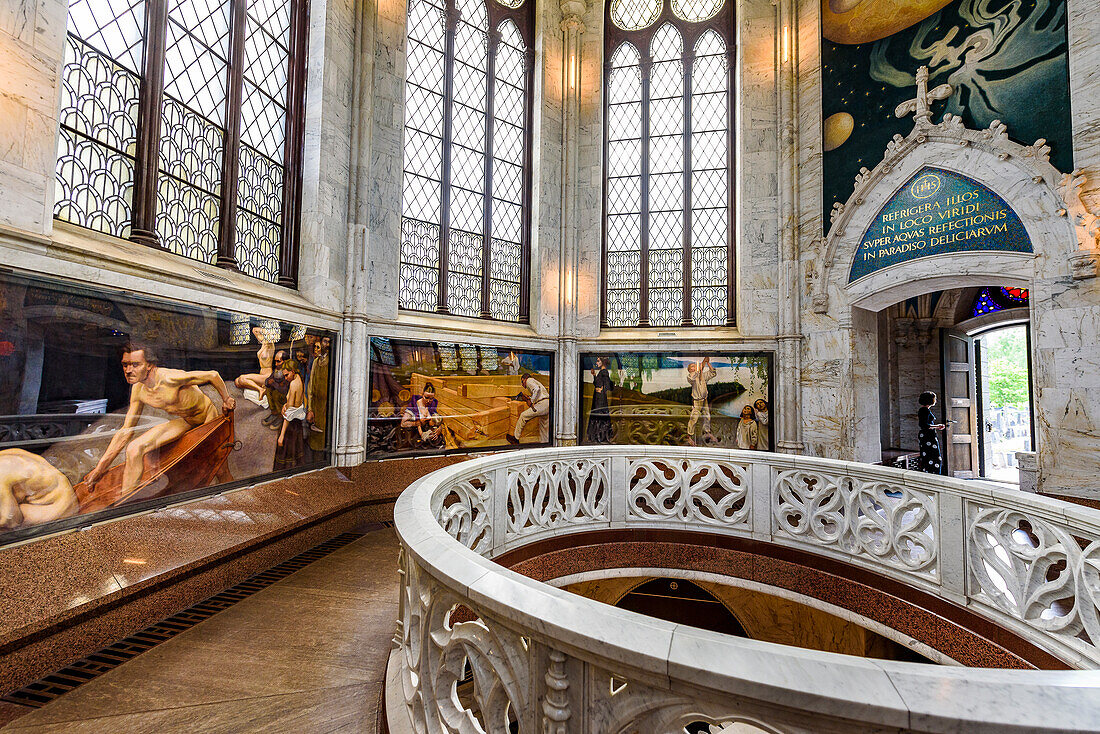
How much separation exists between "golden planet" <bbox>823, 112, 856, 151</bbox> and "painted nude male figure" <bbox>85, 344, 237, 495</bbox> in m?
9.99

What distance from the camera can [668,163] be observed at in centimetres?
990

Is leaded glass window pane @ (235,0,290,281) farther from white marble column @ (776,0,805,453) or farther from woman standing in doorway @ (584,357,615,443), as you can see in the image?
white marble column @ (776,0,805,453)

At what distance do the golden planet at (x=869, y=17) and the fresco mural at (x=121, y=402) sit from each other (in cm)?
1032

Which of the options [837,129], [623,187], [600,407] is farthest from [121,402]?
[837,129]

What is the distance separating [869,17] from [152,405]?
454 inches

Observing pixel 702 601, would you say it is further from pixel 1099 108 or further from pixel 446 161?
pixel 446 161

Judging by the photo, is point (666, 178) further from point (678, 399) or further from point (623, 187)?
point (678, 399)

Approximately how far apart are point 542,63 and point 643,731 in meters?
10.8

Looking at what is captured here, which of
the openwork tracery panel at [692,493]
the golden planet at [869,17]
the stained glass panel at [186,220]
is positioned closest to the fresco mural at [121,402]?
the stained glass panel at [186,220]

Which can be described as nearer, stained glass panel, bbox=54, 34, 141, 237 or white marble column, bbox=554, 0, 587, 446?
stained glass panel, bbox=54, 34, 141, 237

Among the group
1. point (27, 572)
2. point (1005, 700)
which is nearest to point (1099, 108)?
point (1005, 700)

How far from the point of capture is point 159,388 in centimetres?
392

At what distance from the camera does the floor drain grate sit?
8.65ft

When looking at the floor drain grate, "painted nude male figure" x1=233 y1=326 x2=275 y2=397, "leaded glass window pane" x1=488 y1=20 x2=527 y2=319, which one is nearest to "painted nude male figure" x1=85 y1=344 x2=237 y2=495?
"painted nude male figure" x1=233 y1=326 x2=275 y2=397
